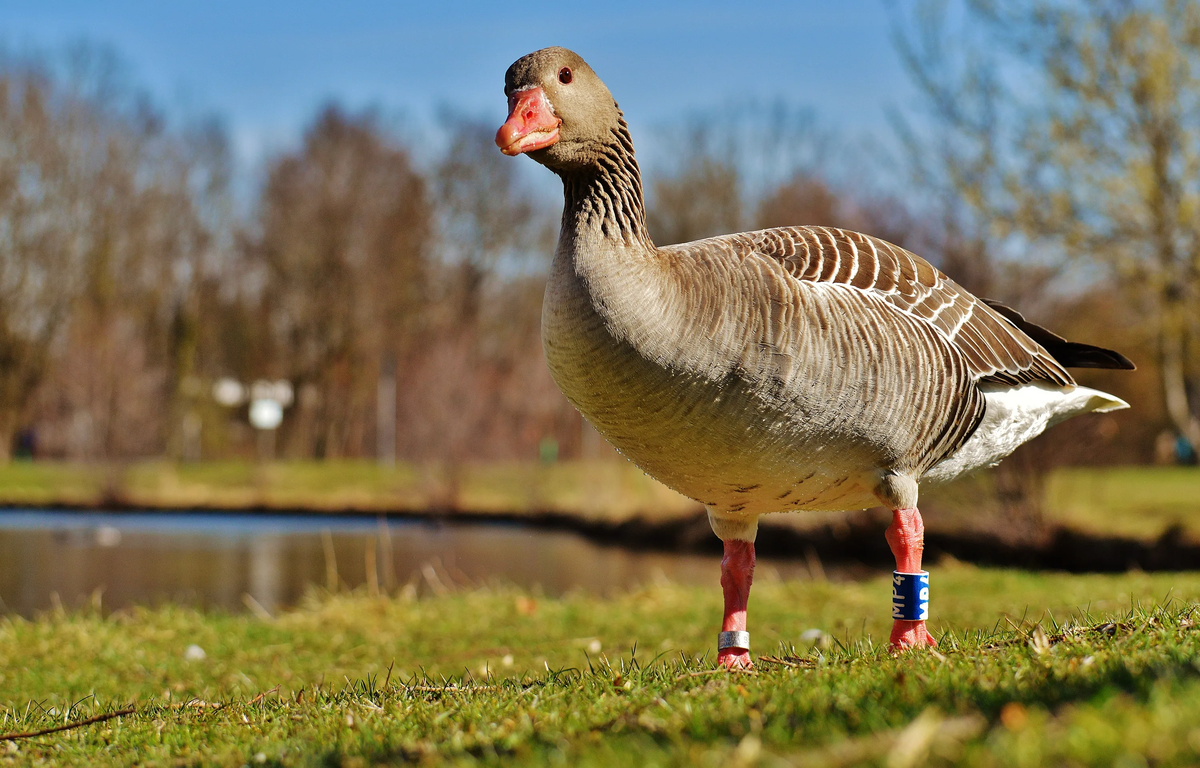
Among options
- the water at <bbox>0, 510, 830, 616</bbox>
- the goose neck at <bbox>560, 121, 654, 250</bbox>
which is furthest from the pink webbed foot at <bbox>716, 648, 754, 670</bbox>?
the water at <bbox>0, 510, 830, 616</bbox>

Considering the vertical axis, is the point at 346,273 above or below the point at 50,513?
above

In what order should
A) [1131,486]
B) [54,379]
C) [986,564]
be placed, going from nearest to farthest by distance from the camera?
[986,564] < [1131,486] < [54,379]

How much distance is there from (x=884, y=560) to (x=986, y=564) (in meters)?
2.17

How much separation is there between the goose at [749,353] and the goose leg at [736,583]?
0.02 m

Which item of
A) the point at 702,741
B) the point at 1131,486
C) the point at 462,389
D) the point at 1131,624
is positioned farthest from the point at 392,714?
the point at 462,389

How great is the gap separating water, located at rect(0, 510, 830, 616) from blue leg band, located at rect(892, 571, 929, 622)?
680cm

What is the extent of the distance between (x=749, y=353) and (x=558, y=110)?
1.34m

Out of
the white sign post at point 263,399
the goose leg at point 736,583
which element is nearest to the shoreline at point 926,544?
the goose leg at point 736,583

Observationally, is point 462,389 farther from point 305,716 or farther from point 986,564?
point 305,716

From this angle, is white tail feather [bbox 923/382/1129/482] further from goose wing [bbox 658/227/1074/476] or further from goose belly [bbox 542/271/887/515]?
goose belly [bbox 542/271/887/515]

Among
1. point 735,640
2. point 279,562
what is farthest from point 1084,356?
point 279,562

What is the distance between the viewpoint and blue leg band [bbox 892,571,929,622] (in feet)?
15.9

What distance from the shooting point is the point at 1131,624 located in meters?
4.30

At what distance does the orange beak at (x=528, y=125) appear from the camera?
14.5 feet
